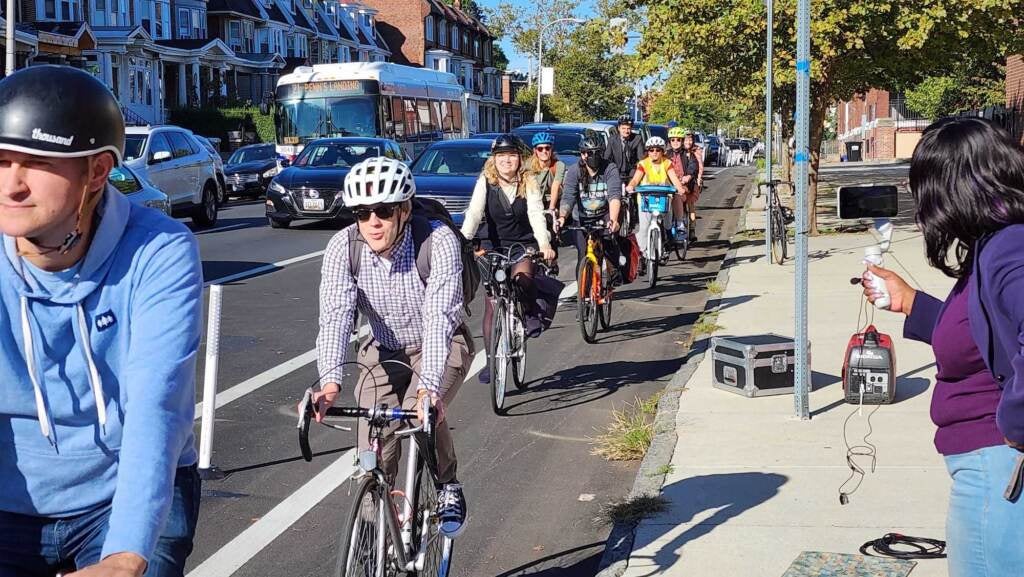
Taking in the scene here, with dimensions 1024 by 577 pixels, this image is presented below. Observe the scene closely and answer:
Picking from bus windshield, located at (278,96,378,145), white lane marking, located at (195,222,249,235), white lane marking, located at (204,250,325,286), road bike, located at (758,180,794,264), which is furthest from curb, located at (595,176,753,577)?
bus windshield, located at (278,96,378,145)

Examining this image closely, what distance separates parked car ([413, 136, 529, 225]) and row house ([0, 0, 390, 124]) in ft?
76.2

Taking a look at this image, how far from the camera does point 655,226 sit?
15.1m

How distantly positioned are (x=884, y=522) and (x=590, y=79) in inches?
2574

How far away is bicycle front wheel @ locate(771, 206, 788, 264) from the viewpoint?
16703 mm

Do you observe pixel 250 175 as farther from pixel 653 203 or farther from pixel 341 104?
pixel 653 203

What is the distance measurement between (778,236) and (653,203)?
2166 mm

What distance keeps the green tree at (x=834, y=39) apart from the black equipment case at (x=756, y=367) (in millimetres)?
9650

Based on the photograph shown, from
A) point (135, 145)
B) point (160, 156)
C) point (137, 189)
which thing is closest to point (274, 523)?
point (137, 189)

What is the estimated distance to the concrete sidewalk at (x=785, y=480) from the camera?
5.48 meters

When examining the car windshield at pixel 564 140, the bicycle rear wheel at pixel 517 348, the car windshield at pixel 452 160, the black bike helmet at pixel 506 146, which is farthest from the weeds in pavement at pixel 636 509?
the car windshield at pixel 564 140

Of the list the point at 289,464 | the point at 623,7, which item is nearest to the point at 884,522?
the point at 289,464

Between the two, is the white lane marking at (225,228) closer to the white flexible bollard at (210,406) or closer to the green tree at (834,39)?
the green tree at (834,39)

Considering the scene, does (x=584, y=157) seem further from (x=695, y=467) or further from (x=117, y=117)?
(x=117, y=117)

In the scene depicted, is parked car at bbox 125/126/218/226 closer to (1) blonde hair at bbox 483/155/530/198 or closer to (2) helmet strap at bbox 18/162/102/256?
(1) blonde hair at bbox 483/155/530/198
